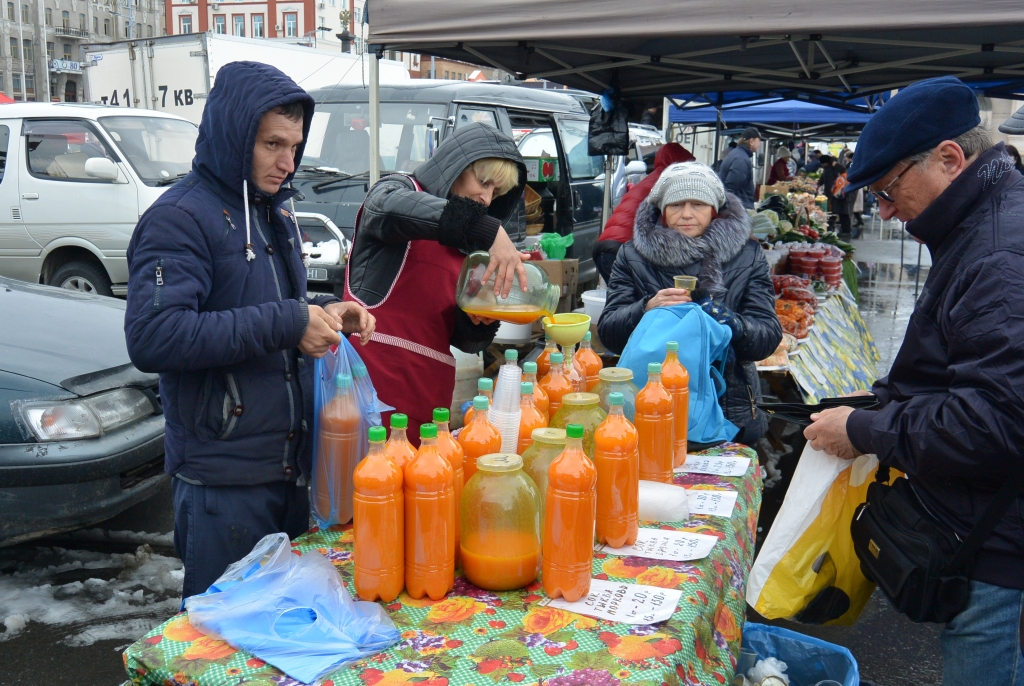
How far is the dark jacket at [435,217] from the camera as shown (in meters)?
2.12

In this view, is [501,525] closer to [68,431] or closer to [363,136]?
[68,431]

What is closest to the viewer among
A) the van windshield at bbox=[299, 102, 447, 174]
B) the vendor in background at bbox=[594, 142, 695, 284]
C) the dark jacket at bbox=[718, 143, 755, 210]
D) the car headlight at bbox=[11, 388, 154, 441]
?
the car headlight at bbox=[11, 388, 154, 441]

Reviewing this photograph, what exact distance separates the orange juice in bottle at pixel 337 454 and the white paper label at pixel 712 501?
927 mm

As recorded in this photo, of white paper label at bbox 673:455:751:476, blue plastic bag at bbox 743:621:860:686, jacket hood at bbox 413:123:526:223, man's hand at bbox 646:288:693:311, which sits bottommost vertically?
blue plastic bag at bbox 743:621:860:686

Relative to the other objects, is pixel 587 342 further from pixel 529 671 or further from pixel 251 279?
pixel 529 671

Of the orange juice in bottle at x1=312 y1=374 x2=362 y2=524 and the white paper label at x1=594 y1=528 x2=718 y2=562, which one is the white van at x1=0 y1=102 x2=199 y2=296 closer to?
the orange juice in bottle at x1=312 y1=374 x2=362 y2=524

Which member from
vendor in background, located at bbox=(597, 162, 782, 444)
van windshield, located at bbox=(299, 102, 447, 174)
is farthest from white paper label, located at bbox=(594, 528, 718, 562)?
van windshield, located at bbox=(299, 102, 447, 174)

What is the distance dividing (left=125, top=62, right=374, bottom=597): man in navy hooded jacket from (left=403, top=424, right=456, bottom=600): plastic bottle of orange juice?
1.45 feet

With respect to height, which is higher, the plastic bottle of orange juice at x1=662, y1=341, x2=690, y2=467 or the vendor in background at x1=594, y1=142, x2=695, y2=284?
the vendor in background at x1=594, y1=142, x2=695, y2=284

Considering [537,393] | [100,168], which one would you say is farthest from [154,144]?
[537,393]

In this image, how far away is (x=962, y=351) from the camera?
1612mm

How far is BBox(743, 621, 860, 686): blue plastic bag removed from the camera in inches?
90.0

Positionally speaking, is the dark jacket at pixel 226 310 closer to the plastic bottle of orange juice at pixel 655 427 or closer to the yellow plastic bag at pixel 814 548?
the plastic bottle of orange juice at pixel 655 427

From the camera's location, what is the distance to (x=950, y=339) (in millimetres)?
1631
